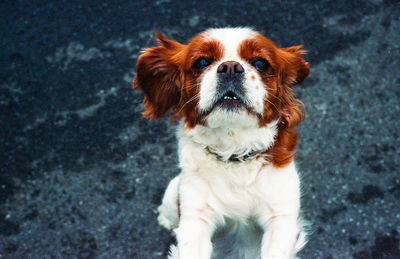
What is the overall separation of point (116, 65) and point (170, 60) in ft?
3.98

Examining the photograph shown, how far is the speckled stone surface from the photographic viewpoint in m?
2.71

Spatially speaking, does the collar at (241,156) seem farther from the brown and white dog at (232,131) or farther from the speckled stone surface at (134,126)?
the speckled stone surface at (134,126)

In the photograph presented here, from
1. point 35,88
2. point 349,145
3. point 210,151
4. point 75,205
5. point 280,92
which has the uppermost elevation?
point 280,92

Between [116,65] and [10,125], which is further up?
[116,65]

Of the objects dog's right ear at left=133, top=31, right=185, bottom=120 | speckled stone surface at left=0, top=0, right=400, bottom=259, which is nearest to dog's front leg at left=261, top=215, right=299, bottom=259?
speckled stone surface at left=0, top=0, right=400, bottom=259

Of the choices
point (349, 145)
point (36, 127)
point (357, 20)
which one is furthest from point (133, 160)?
point (357, 20)

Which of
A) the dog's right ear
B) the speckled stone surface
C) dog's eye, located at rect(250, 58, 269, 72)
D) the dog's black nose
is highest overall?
the dog's black nose

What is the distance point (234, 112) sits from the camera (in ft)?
6.10

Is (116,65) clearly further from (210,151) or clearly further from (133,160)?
(210,151)

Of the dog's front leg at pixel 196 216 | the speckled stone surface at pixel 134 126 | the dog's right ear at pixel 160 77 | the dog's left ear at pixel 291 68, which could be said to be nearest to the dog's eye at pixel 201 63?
the dog's right ear at pixel 160 77

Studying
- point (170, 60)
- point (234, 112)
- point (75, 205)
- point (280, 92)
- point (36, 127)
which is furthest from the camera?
point (36, 127)

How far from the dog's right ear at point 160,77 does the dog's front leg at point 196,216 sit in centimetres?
44

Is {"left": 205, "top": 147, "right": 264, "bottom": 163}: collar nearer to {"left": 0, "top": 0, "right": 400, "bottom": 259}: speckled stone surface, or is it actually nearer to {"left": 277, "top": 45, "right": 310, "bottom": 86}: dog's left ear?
{"left": 277, "top": 45, "right": 310, "bottom": 86}: dog's left ear

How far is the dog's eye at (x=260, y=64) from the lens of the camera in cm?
196
